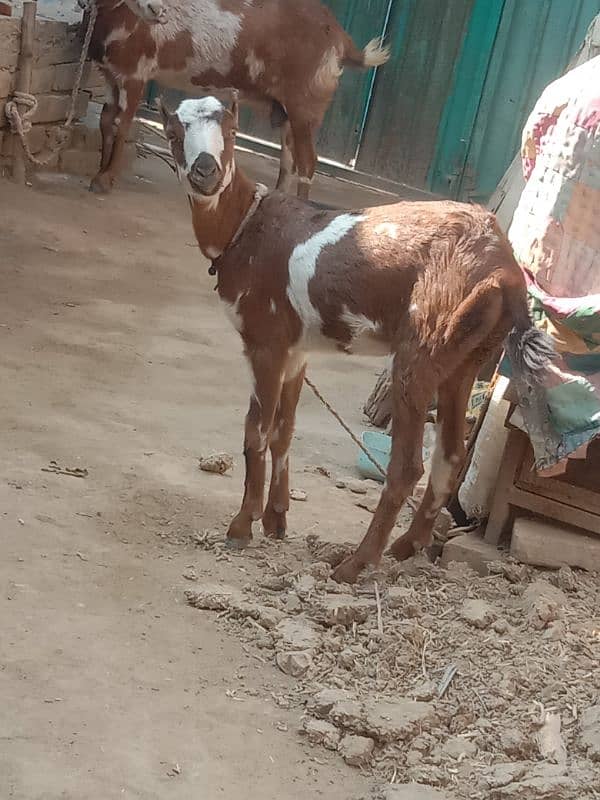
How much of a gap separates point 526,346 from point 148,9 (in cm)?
585

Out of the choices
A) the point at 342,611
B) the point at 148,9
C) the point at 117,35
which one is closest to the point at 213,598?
the point at 342,611

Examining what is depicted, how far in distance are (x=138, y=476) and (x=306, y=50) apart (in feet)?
18.9

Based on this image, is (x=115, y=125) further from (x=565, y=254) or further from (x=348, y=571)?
(x=348, y=571)

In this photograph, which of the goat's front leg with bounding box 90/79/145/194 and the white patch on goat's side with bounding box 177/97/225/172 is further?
the goat's front leg with bounding box 90/79/145/194

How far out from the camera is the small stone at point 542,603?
146 inches

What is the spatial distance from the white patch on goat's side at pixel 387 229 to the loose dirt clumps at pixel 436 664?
118cm

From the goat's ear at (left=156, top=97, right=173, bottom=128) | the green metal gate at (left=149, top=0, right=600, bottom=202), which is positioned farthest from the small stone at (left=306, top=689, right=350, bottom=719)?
the green metal gate at (left=149, top=0, right=600, bottom=202)

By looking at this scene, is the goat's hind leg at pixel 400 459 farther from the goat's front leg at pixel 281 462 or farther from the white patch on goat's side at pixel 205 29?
the white patch on goat's side at pixel 205 29

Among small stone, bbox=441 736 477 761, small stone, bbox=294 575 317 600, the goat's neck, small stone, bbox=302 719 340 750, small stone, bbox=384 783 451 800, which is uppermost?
the goat's neck

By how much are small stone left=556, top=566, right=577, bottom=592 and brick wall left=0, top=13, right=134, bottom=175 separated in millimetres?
6056

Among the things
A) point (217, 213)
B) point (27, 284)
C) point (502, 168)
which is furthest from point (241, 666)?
point (502, 168)

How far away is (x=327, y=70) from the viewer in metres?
9.62

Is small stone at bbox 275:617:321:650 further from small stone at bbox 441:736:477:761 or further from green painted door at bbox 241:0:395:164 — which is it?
green painted door at bbox 241:0:395:164

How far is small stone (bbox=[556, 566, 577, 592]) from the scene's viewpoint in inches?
157
